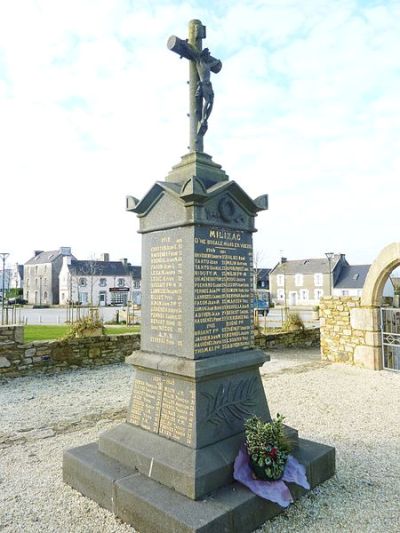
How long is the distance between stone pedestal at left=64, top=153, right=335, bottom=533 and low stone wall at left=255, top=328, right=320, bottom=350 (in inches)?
372

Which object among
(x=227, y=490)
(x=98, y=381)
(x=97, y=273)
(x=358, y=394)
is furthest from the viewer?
(x=97, y=273)

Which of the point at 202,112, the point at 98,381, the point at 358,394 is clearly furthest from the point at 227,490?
the point at 98,381

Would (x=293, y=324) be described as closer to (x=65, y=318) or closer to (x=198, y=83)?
(x=198, y=83)

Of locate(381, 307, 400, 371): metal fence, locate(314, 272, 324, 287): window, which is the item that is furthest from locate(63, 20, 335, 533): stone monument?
locate(314, 272, 324, 287): window

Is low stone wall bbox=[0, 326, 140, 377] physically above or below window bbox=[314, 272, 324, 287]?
below

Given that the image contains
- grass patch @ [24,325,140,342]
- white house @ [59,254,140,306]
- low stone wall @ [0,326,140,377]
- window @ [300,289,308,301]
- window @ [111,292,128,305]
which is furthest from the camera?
window @ [111,292,128,305]

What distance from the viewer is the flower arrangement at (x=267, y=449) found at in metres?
3.45

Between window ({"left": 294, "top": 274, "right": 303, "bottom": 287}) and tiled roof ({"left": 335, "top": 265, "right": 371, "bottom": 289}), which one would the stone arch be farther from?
window ({"left": 294, "top": 274, "right": 303, "bottom": 287})

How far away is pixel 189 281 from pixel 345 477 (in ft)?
9.02

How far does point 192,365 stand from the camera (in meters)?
3.74

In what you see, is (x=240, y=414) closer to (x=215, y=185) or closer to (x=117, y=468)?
(x=117, y=468)

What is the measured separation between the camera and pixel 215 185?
4.16 meters

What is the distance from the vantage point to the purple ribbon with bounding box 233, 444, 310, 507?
11.0ft

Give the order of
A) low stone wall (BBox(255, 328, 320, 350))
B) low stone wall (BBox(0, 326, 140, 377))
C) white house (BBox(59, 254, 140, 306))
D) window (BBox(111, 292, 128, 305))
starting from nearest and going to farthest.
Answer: low stone wall (BBox(0, 326, 140, 377)) → low stone wall (BBox(255, 328, 320, 350)) → white house (BBox(59, 254, 140, 306)) → window (BBox(111, 292, 128, 305))
